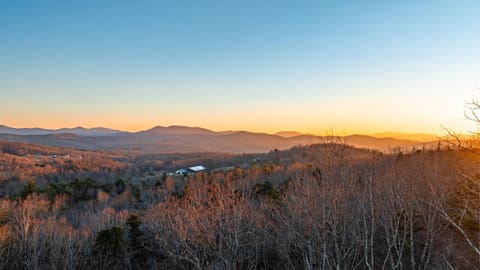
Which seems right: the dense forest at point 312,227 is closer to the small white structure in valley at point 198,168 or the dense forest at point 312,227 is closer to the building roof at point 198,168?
the small white structure in valley at point 198,168

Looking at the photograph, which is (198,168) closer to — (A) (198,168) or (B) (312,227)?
(A) (198,168)

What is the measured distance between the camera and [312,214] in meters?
15.6

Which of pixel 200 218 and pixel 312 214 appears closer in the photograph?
pixel 312 214

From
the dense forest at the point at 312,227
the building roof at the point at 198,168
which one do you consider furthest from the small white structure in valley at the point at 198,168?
the dense forest at the point at 312,227

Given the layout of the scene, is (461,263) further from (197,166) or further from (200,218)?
(197,166)

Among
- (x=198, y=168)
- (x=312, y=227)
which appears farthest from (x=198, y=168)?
(x=312, y=227)

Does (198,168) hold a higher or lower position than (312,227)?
lower

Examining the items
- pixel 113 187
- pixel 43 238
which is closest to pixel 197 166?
pixel 113 187

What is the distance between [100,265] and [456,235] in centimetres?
2252

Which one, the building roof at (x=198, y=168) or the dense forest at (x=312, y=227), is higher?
the dense forest at (x=312, y=227)

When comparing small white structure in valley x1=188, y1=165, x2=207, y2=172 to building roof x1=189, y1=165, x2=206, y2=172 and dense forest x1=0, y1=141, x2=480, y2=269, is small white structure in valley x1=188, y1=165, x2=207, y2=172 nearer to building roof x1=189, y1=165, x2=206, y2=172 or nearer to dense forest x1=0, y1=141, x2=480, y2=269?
building roof x1=189, y1=165, x2=206, y2=172

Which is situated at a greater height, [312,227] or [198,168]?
[312,227]

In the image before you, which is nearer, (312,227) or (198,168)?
(312,227)

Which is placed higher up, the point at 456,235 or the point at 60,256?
the point at 456,235
